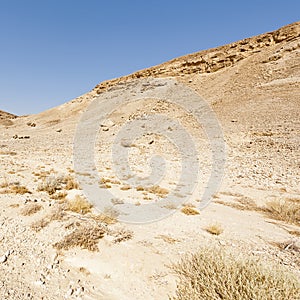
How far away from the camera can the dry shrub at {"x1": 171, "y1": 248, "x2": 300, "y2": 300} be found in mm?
2143

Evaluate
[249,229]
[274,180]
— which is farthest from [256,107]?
[249,229]

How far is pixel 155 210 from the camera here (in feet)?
19.5

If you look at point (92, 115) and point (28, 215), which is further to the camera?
point (92, 115)

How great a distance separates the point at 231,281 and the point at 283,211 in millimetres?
4884

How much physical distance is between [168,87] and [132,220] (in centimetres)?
3454

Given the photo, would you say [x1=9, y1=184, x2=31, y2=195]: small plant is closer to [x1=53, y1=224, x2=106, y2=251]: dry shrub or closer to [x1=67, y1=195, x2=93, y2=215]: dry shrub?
[x1=67, y1=195, x2=93, y2=215]: dry shrub

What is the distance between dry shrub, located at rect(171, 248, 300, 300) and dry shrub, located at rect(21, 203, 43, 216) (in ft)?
10.8

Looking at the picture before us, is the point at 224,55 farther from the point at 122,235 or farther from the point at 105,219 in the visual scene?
the point at 122,235

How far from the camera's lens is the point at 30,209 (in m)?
4.42

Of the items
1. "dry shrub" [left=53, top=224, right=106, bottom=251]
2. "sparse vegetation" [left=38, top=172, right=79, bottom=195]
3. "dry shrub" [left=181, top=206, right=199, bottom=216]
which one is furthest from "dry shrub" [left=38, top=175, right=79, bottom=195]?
"dry shrub" [left=181, top=206, right=199, bottom=216]

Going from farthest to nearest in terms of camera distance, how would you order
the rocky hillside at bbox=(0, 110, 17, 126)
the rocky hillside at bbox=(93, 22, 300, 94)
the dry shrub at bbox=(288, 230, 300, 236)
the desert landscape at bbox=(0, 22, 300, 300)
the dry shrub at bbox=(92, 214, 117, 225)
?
the rocky hillside at bbox=(0, 110, 17, 126)
the rocky hillside at bbox=(93, 22, 300, 94)
the dry shrub at bbox=(288, 230, 300, 236)
the dry shrub at bbox=(92, 214, 117, 225)
the desert landscape at bbox=(0, 22, 300, 300)

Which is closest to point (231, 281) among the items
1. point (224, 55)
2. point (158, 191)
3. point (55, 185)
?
point (158, 191)

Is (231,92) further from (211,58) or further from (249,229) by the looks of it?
(249,229)

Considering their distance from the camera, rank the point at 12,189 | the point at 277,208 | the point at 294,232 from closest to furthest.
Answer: the point at 294,232, the point at 12,189, the point at 277,208
